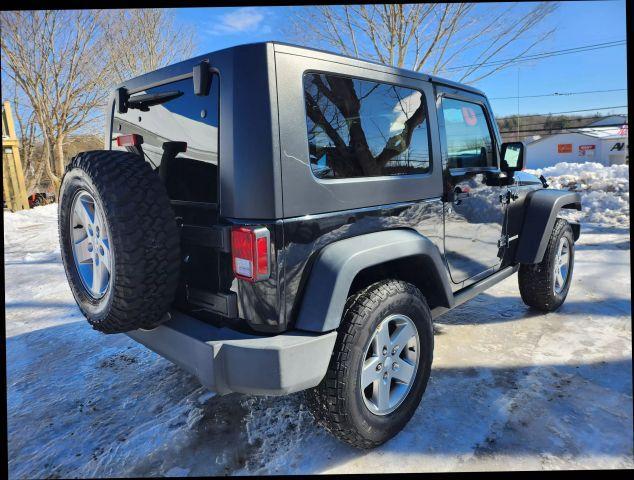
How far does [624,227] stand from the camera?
785cm

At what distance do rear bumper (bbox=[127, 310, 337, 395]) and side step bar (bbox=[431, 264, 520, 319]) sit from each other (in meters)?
1.09

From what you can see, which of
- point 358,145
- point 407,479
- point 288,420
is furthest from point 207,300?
point 407,479

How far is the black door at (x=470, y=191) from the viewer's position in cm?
281

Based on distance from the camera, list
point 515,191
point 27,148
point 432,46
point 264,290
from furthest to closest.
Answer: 1. point 27,148
2. point 432,46
3. point 515,191
4. point 264,290

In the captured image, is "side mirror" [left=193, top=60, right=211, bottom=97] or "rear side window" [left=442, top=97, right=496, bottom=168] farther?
"rear side window" [left=442, top=97, right=496, bottom=168]

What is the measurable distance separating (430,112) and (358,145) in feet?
2.43

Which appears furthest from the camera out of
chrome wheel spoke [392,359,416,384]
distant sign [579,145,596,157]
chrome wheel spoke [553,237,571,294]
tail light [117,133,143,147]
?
distant sign [579,145,596,157]

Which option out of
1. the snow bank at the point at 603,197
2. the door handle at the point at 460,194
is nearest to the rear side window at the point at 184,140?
the door handle at the point at 460,194

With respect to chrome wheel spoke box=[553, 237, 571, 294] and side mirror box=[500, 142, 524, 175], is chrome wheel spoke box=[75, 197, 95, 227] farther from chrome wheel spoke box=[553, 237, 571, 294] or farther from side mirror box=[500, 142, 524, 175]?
chrome wheel spoke box=[553, 237, 571, 294]

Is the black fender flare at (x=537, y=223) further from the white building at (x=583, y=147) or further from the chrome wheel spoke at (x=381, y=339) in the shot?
the white building at (x=583, y=147)

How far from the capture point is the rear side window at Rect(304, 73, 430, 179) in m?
2.00

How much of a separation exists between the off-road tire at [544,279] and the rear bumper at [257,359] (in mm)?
2673

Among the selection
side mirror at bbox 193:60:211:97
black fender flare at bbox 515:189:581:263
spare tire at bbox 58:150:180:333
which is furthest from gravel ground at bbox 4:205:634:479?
side mirror at bbox 193:60:211:97

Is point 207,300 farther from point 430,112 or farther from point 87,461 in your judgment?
point 430,112
